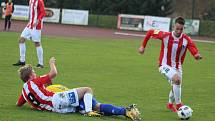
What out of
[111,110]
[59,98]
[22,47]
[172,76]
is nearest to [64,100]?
Result: [59,98]

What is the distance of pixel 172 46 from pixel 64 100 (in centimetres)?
262

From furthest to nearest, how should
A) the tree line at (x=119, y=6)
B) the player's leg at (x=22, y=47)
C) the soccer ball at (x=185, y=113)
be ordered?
the tree line at (x=119, y=6) < the player's leg at (x=22, y=47) < the soccer ball at (x=185, y=113)

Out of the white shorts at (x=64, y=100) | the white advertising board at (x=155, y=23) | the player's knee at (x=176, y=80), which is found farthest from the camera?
the white advertising board at (x=155, y=23)

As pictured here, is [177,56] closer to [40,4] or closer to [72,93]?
[72,93]

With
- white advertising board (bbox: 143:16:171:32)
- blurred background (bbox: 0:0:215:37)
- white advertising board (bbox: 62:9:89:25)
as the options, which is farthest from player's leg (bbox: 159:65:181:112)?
white advertising board (bbox: 62:9:89:25)

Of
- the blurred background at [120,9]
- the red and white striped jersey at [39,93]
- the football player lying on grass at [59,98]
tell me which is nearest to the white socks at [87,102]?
the football player lying on grass at [59,98]

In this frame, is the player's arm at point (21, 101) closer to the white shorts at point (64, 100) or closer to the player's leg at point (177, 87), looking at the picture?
the white shorts at point (64, 100)

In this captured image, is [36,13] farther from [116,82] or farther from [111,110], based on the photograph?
[111,110]

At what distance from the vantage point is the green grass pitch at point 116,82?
9695mm

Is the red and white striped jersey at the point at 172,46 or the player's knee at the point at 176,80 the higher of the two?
the red and white striped jersey at the point at 172,46

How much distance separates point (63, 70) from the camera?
52.9 ft

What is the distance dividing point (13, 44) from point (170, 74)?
608 inches

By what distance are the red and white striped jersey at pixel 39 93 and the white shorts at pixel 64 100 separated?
3.8 inches

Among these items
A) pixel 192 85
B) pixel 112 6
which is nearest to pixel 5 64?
→ pixel 192 85
